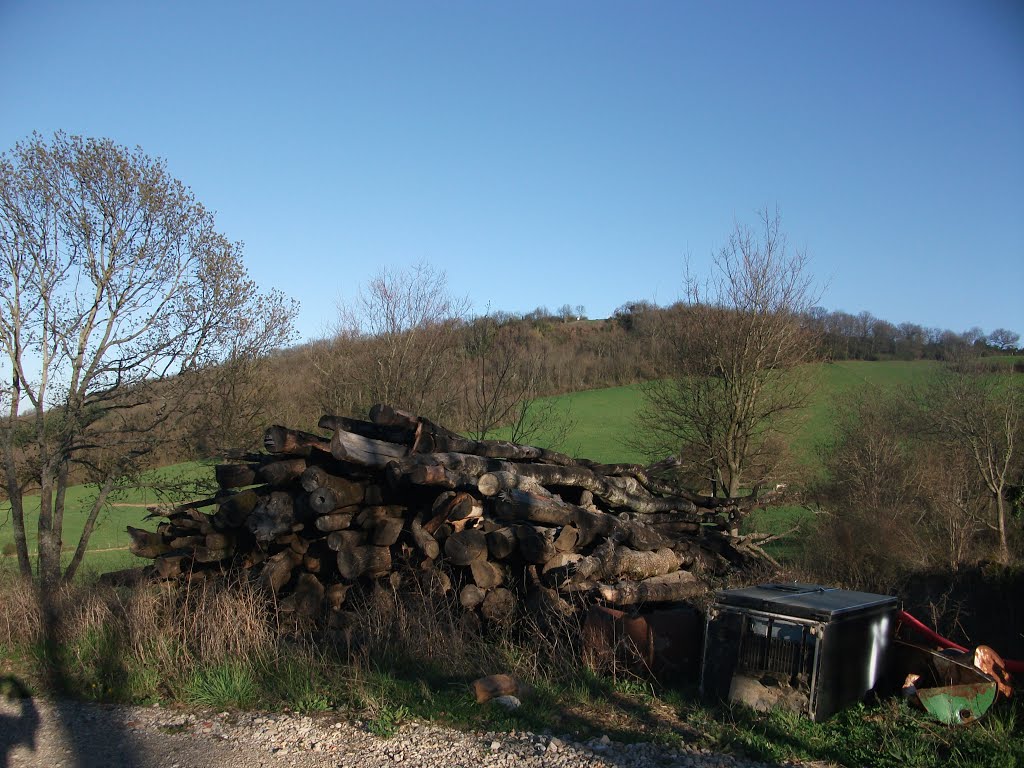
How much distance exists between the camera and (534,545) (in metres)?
7.61

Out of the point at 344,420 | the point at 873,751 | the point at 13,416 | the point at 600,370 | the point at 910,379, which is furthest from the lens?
the point at 600,370

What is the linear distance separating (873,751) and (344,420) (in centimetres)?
590

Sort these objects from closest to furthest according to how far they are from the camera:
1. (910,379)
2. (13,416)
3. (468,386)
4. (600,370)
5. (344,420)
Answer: (344,420)
(13,416)
(468,386)
(910,379)
(600,370)

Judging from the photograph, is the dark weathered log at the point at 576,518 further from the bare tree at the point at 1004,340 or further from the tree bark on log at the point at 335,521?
the bare tree at the point at 1004,340

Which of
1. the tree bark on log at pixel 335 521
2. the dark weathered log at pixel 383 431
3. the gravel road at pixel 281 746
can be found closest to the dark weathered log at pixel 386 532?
the tree bark on log at pixel 335 521

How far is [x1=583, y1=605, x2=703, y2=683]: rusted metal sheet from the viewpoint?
6.59 metres

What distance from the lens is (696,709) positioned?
5.80 meters

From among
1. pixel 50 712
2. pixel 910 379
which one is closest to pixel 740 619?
pixel 50 712

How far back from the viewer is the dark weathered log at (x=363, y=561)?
25.6 feet

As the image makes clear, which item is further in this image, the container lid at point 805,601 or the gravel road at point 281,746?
the container lid at point 805,601

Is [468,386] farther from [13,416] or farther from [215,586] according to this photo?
[215,586]

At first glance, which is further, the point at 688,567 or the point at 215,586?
the point at 688,567

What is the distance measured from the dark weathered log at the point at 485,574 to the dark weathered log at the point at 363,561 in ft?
3.14

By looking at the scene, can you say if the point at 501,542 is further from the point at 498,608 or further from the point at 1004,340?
the point at 1004,340
